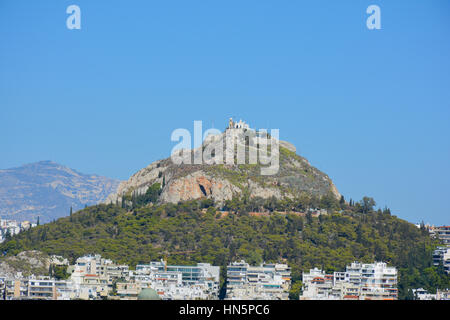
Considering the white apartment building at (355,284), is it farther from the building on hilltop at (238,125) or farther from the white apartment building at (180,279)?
the building on hilltop at (238,125)

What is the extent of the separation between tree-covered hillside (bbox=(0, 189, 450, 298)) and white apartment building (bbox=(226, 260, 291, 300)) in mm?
2539

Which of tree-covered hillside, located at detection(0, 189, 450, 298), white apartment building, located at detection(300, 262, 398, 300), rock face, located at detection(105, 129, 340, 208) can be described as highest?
rock face, located at detection(105, 129, 340, 208)

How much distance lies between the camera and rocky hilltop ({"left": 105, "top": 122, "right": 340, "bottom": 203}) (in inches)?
6422

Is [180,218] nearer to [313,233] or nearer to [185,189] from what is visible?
[185,189]

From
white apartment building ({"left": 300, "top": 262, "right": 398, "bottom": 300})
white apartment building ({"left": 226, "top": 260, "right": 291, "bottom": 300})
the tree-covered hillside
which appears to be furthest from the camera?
the tree-covered hillside

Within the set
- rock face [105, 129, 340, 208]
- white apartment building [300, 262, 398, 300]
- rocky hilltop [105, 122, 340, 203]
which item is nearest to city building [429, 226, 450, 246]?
rock face [105, 129, 340, 208]

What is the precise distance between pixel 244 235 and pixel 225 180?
14614mm

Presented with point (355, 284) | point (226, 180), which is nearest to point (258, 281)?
point (355, 284)

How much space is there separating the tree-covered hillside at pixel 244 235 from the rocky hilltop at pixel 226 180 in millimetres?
2225

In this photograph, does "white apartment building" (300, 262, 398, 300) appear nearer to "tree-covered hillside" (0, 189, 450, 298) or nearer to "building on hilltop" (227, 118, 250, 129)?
"tree-covered hillside" (0, 189, 450, 298)

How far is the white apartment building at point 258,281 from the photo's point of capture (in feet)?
390

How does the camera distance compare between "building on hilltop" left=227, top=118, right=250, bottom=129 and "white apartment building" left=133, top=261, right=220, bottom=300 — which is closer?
"white apartment building" left=133, top=261, right=220, bottom=300

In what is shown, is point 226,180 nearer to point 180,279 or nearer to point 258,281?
point 180,279

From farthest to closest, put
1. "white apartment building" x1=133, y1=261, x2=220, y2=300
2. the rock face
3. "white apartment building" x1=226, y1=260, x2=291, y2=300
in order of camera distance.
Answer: the rock face < "white apartment building" x1=226, y1=260, x2=291, y2=300 < "white apartment building" x1=133, y1=261, x2=220, y2=300
